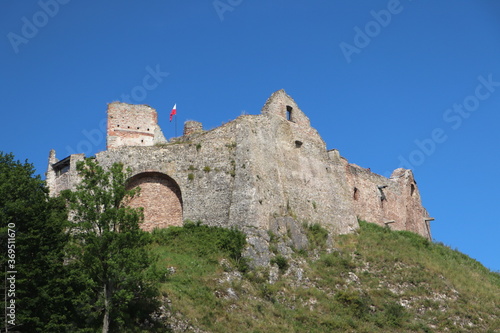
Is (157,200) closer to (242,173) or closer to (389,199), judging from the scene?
(242,173)

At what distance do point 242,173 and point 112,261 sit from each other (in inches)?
585

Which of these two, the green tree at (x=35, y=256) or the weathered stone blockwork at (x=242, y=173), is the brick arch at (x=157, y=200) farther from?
the green tree at (x=35, y=256)

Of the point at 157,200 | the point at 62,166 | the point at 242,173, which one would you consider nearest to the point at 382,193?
the point at 242,173

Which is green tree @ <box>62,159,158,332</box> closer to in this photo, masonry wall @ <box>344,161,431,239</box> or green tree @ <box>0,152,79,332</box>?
green tree @ <box>0,152,79,332</box>

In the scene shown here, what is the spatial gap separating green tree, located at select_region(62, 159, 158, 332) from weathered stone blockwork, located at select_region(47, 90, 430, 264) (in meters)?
9.61

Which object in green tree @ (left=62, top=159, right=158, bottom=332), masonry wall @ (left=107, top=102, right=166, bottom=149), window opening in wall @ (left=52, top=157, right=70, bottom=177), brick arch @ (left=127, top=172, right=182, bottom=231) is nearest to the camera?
green tree @ (left=62, top=159, right=158, bottom=332)

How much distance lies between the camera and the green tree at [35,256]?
30.4 m

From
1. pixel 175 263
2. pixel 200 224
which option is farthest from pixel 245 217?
pixel 175 263

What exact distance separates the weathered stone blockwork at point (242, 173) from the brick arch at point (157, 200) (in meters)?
0.06

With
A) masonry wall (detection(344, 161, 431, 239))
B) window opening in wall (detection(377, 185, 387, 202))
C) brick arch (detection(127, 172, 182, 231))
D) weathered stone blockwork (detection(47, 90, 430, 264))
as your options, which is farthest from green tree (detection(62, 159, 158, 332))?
window opening in wall (detection(377, 185, 387, 202))

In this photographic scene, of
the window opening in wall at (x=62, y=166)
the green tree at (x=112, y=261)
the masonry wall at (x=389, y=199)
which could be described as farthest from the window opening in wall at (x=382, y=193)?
the green tree at (x=112, y=261)

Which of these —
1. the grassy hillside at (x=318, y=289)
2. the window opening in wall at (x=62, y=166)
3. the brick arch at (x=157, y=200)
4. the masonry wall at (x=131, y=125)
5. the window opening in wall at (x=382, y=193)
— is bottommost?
the grassy hillside at (x=318, y=289)

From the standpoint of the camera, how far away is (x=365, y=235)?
161ft

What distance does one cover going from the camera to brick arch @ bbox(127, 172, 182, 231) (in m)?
45.3
